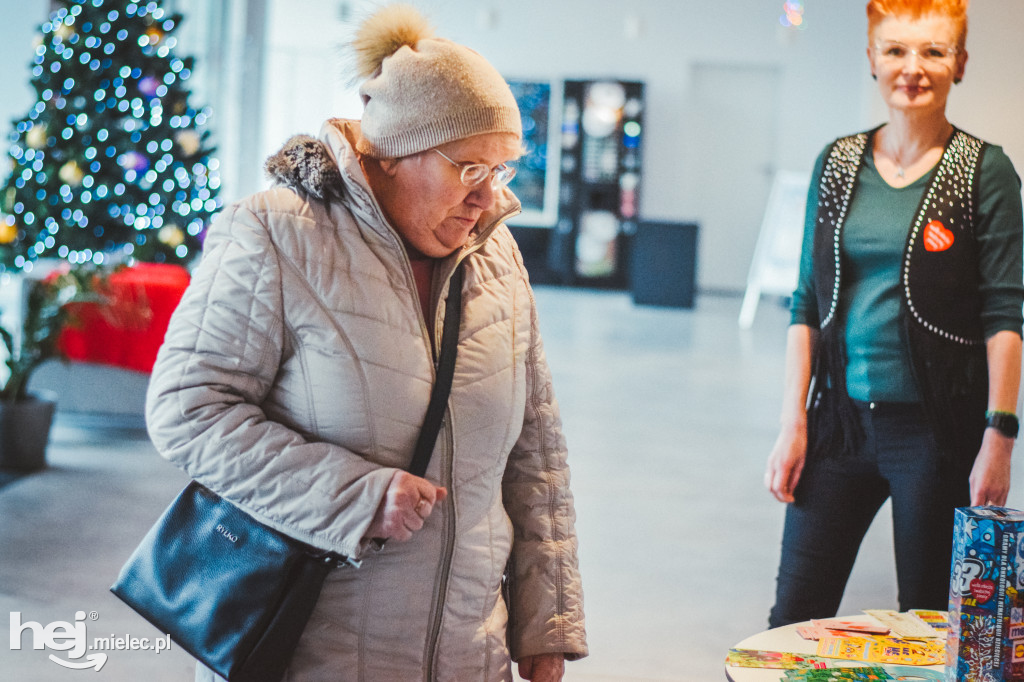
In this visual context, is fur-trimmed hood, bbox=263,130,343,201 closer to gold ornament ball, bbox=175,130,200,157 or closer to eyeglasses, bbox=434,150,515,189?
eyeglasses, bbox=434,150,515,189

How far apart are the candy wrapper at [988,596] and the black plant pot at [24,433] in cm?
434

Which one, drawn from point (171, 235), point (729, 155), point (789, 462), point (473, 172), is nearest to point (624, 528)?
point (789, 462)

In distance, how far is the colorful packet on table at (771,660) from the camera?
1431mm

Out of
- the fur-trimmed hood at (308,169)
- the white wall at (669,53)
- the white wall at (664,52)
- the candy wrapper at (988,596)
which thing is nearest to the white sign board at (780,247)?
the white wall at (669,53)

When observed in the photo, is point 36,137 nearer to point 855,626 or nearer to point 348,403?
point 348,403

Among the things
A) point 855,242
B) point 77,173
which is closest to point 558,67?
point 77,173

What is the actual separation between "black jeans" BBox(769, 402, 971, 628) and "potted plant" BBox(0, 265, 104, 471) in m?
3.80

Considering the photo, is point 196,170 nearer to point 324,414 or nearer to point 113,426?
point 113,426

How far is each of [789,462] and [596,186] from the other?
12.3 metres

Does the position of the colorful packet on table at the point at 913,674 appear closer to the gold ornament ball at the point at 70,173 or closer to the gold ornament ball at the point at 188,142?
the gold ornament ball at the point at 70,173

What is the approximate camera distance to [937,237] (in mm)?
1836

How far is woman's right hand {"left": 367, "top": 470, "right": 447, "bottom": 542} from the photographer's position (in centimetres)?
121

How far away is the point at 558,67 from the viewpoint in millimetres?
13922

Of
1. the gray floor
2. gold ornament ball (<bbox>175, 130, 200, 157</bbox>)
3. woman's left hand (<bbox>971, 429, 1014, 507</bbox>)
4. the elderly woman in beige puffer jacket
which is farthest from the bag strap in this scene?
gold ornament ball (<bbox>175, 130, 200, 157</bbox>)
